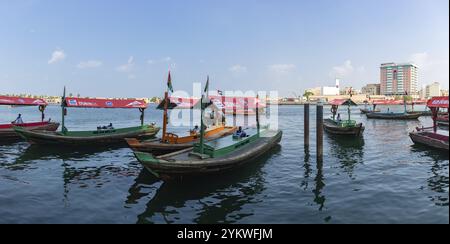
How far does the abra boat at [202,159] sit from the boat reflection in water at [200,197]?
2.23 feet

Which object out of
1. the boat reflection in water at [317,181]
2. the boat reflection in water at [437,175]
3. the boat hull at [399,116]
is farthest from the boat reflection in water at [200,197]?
the boat hull at [399,116]

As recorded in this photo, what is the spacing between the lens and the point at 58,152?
29797 millimetres

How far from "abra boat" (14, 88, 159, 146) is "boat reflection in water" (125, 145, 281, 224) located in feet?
42.3

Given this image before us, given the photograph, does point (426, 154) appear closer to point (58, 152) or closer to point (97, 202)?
point (97, 202)

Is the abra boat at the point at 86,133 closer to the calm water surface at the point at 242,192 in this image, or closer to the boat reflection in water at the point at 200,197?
the calm water surface at the point at 242,192

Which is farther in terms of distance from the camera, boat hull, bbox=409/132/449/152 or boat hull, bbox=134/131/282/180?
boat hull, bbox=409/132/449/152

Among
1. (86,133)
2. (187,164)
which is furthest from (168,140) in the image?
(86,133)

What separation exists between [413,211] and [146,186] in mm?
13233

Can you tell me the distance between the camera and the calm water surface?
45.3 ft

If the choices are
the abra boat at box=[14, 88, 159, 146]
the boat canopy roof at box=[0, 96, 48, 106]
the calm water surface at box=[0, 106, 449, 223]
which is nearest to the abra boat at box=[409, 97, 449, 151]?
the calm water surface at box=[0, 106, 449, 223]


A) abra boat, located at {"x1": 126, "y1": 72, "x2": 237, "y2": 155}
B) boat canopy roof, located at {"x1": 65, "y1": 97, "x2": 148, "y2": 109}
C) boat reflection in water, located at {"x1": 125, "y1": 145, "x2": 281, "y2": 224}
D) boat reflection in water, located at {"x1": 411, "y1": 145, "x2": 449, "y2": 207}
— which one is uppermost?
boat canopy roof, located at {"x1": 65, "y1": 97, "x2": 148, "y2": 109}

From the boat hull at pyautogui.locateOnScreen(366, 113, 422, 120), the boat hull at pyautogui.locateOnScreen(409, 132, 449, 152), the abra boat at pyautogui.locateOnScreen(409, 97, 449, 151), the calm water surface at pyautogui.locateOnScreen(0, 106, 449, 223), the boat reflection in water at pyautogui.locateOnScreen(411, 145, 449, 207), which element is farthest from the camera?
the boat hull at pyautogui.locateOnScreen(366, 113, 422, 120)

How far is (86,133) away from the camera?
3278 cm

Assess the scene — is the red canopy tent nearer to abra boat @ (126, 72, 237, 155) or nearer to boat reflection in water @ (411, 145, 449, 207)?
abra boat @ (126, 72, 237, 155)
